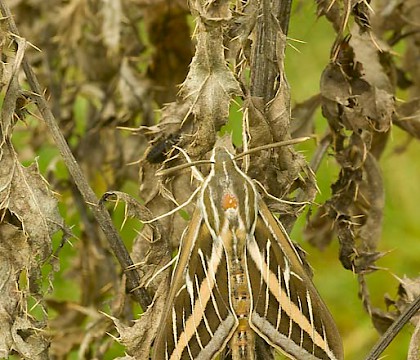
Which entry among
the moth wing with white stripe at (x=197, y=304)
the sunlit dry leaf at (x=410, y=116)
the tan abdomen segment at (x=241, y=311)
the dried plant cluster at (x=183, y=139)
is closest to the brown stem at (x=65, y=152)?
the dried plant cluster at (x=183, y=139)

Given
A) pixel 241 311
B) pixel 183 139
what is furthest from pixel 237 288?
pixel 183 139

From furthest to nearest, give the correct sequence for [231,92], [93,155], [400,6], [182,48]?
1. [93,155]
2. [182,48]
3. [400,6]
4. [231,92]

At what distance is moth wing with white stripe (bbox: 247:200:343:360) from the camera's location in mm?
1780

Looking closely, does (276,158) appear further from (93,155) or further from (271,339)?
(93,155)

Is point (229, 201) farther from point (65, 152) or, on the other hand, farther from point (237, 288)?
point (65, 152)

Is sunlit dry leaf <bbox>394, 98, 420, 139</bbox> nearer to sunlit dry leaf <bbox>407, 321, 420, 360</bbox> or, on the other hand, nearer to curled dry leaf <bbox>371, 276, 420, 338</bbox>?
curled dry leaf <bbox>371, 276, 420, 338</bbox>

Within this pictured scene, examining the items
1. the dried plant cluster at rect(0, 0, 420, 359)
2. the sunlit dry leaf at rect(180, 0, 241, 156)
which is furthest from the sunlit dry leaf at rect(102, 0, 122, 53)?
the sunlit dry leaf at rect(180, 0, 241, 156)

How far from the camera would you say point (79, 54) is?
129 inches

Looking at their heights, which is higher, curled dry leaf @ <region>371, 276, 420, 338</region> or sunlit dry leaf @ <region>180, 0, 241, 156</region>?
sunlit dry leaf @ <region>180, 0, 241, 156</region>

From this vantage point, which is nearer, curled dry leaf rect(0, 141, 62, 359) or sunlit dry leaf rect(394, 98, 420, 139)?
curled dry leaf rect(0, 141, 62, 359)

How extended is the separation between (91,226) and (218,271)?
1.26 meters

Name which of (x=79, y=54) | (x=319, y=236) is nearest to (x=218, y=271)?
(x=319, y=236)

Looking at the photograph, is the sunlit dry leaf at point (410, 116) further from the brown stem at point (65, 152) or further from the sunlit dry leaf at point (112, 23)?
the sunlit dry leaf at point (112, 23)

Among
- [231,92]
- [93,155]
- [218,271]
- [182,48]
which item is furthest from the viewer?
[93,155]
